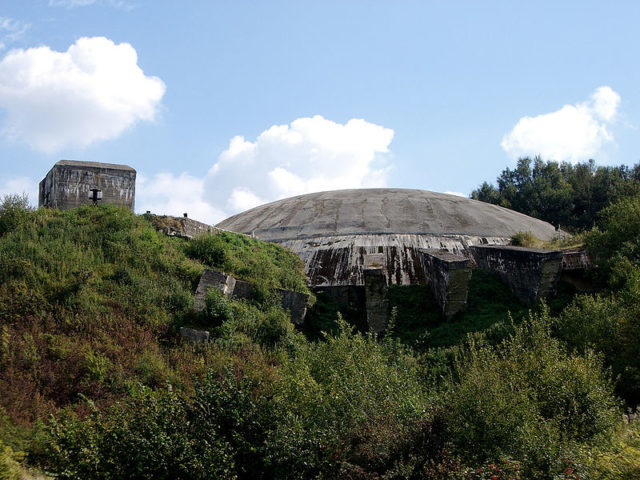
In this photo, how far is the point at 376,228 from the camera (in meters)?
20.8

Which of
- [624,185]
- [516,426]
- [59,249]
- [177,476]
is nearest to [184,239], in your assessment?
[59,249]

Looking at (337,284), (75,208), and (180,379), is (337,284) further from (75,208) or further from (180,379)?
(75,208)

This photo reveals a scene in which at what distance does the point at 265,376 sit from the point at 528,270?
9.26m

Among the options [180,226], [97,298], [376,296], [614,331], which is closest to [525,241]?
[376,296]

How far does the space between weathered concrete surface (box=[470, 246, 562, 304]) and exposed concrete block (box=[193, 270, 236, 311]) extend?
8555 mm

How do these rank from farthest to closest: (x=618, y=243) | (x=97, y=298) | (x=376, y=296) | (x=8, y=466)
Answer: (x=376, y=296)
(x=618, y=243)
(x=97, y=298)
(x=8, y=466)

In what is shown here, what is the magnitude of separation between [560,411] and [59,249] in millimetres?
13141

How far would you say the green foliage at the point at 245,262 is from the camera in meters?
16.1

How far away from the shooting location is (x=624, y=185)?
33.7 meters

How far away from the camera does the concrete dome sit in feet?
59.4

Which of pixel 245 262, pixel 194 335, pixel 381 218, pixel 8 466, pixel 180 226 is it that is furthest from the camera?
pixel 381 218

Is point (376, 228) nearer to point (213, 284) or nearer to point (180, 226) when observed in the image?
point (180, 226)

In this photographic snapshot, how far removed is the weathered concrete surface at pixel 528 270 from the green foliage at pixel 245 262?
641 cm

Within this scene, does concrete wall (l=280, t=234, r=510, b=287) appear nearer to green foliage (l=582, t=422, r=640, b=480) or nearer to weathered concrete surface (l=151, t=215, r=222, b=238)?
weathered concrete surface (l=151, t=215, r=222, b=238)
